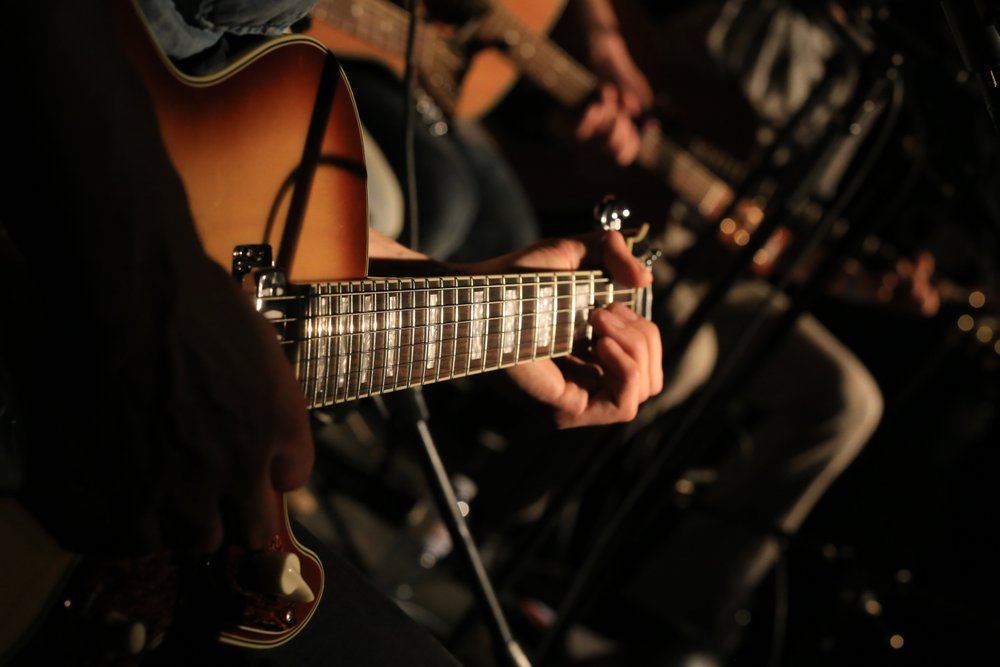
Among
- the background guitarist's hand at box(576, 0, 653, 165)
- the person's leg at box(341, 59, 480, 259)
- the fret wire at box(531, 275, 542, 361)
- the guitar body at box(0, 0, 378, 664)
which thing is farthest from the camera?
the background guitarist's hand at box(576, 0, 653, 165)

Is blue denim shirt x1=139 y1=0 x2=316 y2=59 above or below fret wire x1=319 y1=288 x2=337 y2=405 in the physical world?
above

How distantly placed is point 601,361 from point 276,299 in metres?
0.49

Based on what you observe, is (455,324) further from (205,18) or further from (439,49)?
(439,49)

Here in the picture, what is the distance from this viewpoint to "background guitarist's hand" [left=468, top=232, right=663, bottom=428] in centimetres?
97

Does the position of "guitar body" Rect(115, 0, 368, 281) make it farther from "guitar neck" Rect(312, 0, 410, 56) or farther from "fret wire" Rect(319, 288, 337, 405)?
"guitar neck" Rect(312, 0, 410, 56)

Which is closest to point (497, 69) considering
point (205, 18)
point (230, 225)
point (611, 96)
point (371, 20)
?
point (611, 96)

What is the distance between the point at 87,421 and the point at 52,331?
6cm

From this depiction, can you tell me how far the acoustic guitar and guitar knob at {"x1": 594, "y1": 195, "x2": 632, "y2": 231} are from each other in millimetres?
227

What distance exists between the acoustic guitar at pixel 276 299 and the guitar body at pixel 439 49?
785 mm

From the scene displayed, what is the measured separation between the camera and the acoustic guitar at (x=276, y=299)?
21.9 inches

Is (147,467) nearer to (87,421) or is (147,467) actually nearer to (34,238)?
(87,421)

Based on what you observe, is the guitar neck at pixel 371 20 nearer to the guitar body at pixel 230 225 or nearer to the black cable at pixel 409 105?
the black cable at pixel 409 105

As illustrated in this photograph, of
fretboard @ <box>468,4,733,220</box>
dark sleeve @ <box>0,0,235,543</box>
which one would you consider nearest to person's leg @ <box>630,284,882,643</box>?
fretboard @ <box>468,4,733,220</box>

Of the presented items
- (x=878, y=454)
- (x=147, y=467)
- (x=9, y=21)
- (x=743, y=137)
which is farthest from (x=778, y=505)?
(x=9, y=21)
